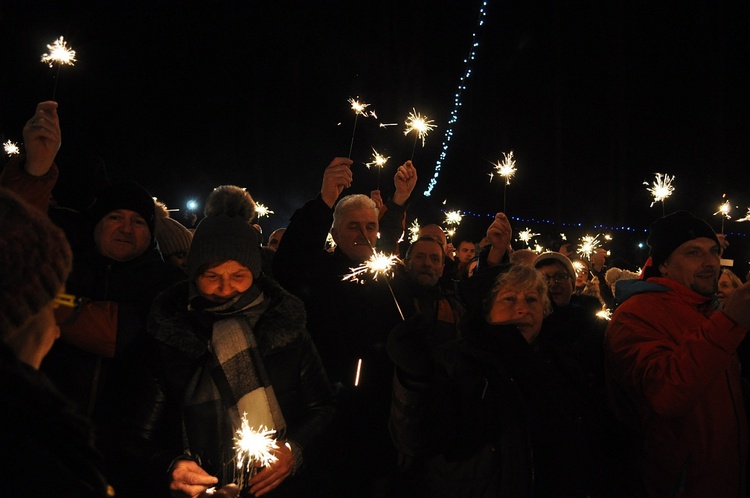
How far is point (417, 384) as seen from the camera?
208 centimetres

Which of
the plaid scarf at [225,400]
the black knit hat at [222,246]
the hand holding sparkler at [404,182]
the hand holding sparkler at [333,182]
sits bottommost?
the plaid scarf at [225,400]

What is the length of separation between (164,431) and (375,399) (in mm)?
1219

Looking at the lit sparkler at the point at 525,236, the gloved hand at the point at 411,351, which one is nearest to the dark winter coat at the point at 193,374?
the gloved hand at the point at 411,351

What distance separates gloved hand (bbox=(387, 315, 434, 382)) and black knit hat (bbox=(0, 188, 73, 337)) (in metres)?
1.31

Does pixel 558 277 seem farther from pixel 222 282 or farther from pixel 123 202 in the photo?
pixel 123 202

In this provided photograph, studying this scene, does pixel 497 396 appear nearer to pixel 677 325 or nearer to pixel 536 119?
pixel 677 325

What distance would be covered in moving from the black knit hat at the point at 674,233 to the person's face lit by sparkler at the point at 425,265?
153 centimetres

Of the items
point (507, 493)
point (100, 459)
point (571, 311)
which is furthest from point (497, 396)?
point (100, 459)

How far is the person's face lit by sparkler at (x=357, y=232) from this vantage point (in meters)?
3.43

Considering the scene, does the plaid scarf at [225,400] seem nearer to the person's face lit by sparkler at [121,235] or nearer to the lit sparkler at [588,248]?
the person's face lit by sparkler at [121,235]

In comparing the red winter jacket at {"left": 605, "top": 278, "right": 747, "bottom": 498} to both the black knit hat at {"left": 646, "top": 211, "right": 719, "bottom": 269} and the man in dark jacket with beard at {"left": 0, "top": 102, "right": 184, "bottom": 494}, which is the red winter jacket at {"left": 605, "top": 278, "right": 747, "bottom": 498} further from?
the man in dark jacket with beard at {"left": 0, "top": 102, "right": 184, "bottom": 494}

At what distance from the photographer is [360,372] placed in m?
3.06

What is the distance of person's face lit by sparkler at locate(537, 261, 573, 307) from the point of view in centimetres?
377

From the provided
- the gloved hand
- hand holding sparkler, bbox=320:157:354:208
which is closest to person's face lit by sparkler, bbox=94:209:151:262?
hand holding sparkler, bbox=320:157:354:208
